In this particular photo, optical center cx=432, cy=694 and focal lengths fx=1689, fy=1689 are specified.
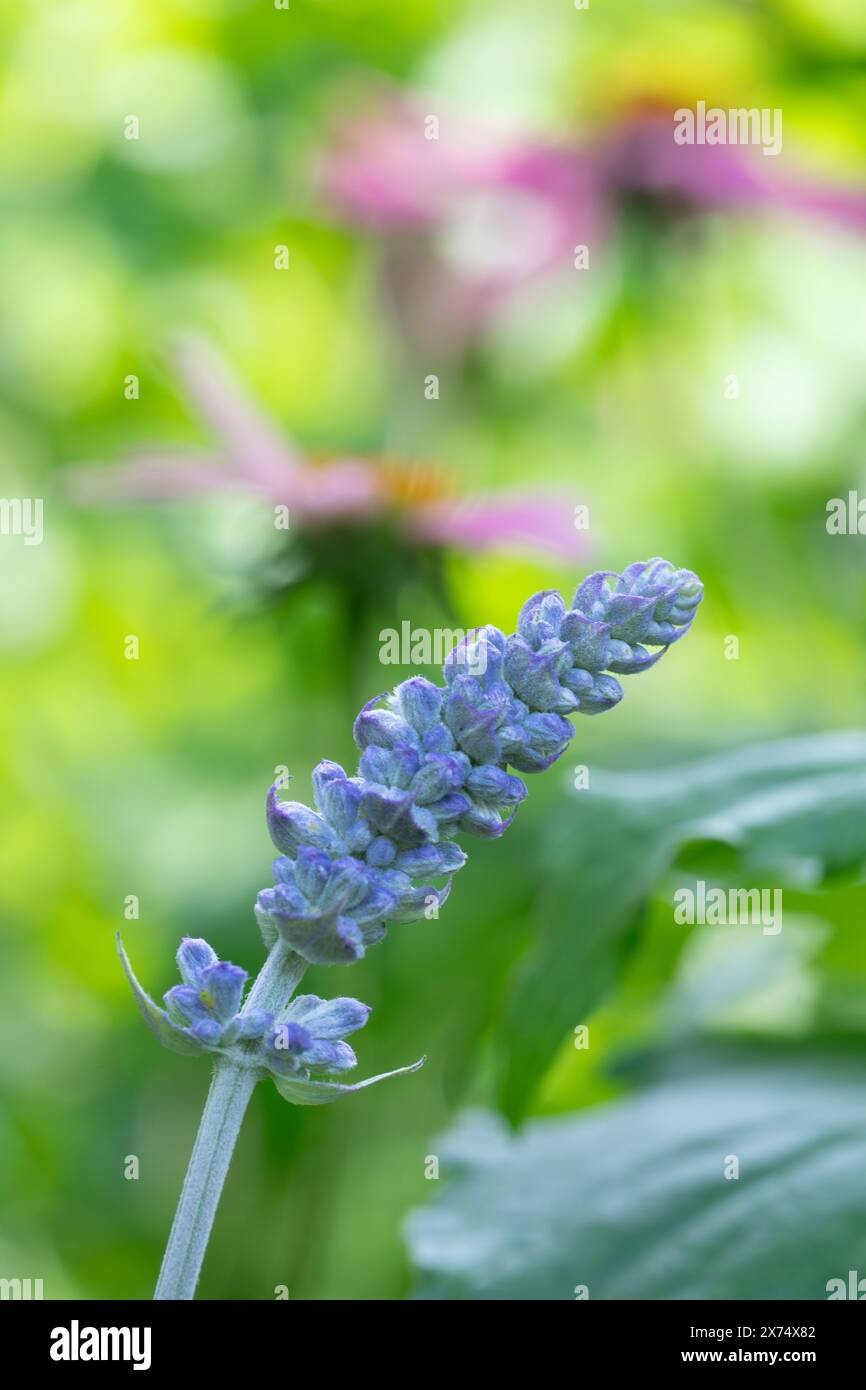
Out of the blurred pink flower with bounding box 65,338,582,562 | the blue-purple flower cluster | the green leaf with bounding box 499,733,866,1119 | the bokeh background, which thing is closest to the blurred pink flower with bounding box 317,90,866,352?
the bokeh background

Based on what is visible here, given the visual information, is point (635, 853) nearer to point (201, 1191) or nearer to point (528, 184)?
point (201, 1191)

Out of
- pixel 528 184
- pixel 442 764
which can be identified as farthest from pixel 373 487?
pixel 442 764

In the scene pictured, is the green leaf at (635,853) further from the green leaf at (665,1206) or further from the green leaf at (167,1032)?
the green leaf at (167,1032)

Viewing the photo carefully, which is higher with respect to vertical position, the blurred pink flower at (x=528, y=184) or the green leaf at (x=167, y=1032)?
the blurred pink flower at (x=528, y=184)

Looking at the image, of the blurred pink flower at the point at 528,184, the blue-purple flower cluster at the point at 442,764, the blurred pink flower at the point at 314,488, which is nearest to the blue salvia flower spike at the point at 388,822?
the blue-purple flower cluster at the point at 442,764
